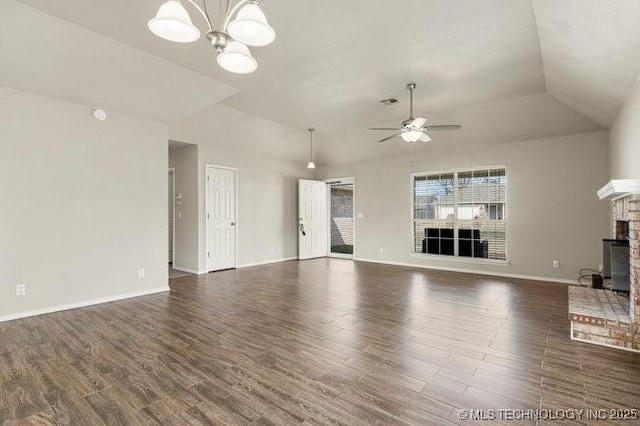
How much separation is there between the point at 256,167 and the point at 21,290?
4.79 m

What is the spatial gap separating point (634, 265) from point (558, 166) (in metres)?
3.39

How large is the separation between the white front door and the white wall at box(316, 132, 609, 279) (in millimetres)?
4098

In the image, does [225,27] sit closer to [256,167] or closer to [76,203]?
[76,203]

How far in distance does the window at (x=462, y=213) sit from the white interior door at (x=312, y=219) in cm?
270

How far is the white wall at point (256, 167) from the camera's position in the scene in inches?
244

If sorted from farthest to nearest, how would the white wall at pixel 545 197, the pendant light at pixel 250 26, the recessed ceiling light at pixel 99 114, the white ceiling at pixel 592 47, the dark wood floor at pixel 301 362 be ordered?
the white wall at pixel 545 197
the recessed ceiling light at pixel 99 114
the white ceiling at pixel 592 47
the dark wood floor at pixel 301 362
the pendant light at pixel 250 26

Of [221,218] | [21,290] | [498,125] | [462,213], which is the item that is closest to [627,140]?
[498,125]

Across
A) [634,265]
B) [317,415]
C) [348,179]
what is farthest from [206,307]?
[348,179]

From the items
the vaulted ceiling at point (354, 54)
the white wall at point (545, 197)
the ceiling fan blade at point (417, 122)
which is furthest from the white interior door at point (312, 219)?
the ceiling fan blade at point (417, 122)

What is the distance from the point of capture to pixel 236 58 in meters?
2.20

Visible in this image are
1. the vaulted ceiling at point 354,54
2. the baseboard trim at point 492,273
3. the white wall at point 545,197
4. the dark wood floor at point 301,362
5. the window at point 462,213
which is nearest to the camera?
the dark wood floor at point 301,362

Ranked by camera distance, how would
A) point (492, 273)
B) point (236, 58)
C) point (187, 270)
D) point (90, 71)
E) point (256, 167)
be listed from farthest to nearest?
point (256, 167), point (187, 270), point (492, 273), point (90, 71), point (236, 58)

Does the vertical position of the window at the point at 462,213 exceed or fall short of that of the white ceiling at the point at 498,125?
it falls short

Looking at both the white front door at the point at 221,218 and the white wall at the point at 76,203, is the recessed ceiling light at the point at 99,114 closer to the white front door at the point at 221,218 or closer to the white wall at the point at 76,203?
the white wall at the point at 76,203
